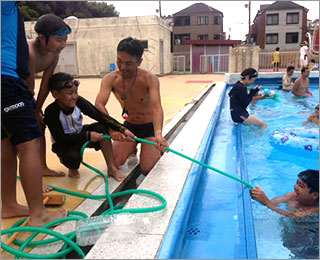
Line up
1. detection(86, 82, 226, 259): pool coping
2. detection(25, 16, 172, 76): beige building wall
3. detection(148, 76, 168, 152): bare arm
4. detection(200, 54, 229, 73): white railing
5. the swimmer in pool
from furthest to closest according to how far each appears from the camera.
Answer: detection(200, 54, 229, 73): white railing < detection(25, 16, 172, 76): beige building wall < the swimmer in pool < detection(148, 76, 168, 152): bare arm < detection(86, 82, 226, 259): pool coping

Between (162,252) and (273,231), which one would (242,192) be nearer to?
(273,231)

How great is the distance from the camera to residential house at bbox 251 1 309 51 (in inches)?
1483

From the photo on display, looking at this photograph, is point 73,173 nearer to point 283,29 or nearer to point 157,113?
point 157,113

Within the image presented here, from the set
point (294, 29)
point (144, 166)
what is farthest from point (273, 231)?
point (294, 29)

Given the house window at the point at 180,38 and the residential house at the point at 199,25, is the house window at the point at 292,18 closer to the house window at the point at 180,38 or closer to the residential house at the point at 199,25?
the residential house at the point at 199,25

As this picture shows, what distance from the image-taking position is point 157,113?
3.26 meters

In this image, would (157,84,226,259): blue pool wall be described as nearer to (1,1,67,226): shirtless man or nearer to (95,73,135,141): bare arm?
(95,73,135,141): bare arm

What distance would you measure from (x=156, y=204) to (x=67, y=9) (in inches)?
1429

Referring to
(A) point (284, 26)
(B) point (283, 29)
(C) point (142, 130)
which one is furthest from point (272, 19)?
(C) point (142, 130)

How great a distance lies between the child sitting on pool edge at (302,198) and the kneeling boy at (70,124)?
1.45m

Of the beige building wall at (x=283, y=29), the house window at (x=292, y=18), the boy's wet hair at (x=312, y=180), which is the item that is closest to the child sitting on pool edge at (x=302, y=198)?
the boy's wet hair at (x=312, y=180)

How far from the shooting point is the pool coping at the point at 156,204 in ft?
5.79

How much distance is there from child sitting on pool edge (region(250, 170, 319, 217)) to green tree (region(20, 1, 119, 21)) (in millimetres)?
30501

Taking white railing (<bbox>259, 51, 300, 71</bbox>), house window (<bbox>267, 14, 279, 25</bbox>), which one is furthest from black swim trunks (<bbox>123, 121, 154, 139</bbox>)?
house window (<bbox>267, 14, 279, 25</bbox>)
